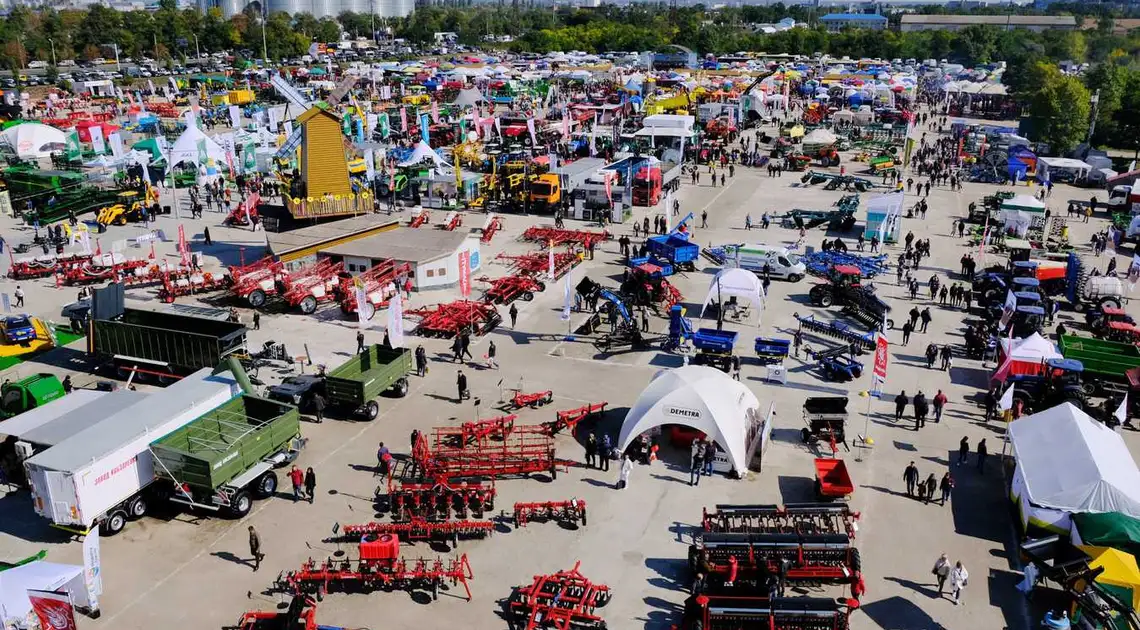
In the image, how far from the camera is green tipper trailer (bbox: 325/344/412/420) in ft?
70.3

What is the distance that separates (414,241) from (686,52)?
316 feet

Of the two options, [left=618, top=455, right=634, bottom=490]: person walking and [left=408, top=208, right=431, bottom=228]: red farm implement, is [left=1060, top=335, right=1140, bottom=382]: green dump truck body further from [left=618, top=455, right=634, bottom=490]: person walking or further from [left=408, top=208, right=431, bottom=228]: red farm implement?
[left=408, top=208, right=431, bottom=228]: red farm implement

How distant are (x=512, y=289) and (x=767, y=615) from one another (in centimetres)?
1872

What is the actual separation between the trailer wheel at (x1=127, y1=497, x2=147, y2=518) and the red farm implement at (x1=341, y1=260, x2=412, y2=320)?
10839 mm

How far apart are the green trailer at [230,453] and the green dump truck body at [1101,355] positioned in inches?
836

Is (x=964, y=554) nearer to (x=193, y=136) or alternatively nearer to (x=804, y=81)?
(x=193, y=136)

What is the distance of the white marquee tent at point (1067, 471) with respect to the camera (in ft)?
52.5

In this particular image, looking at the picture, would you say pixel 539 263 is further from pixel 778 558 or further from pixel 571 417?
pixel 778 558

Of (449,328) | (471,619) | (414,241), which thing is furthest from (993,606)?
(414,241)

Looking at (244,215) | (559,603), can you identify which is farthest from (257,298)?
(559,603)

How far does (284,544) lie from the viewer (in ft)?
54.9

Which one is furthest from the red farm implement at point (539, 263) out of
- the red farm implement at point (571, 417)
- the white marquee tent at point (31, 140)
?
the white marquee tent at point (31, 140)

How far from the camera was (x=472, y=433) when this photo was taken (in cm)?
2027

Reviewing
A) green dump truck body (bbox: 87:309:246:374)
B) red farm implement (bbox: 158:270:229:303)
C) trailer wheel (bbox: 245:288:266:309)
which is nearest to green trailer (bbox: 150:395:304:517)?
green dump truck body (bbox: 87:309:246:374)
